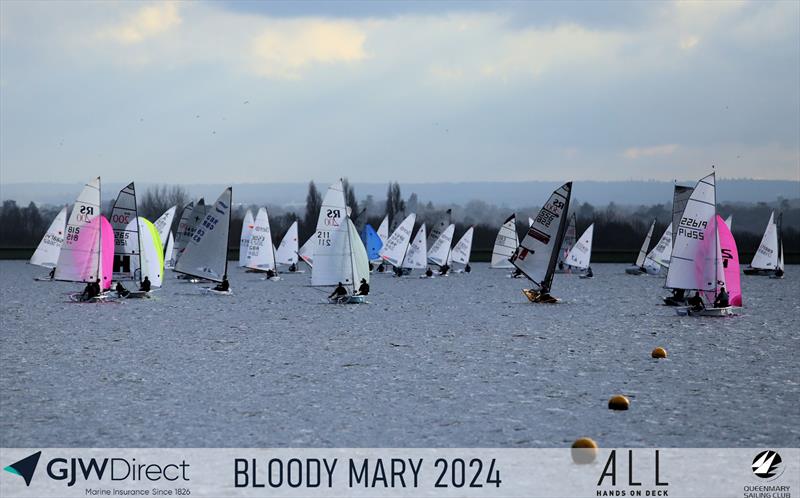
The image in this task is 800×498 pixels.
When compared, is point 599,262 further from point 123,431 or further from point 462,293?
point 123,431

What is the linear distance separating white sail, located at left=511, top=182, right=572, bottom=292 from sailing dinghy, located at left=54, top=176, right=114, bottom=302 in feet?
64.7

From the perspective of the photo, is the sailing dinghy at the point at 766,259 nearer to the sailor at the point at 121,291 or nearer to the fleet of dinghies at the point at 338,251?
the fleet of dinghies at the point at 338,251

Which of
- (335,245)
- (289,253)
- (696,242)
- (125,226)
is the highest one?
(696,242)

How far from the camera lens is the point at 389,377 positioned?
27.0m

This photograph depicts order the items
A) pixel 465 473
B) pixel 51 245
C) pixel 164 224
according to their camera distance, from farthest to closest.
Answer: pixel 51 245 → pixel 164 224 → pixel 465 473

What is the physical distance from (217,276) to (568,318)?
22399mm

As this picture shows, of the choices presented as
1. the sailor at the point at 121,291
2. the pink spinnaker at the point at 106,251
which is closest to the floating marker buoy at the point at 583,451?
the pink spinnaker at the point at 106,251

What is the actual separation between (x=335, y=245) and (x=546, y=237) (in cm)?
1040

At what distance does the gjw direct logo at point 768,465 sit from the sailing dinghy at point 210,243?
47.7m

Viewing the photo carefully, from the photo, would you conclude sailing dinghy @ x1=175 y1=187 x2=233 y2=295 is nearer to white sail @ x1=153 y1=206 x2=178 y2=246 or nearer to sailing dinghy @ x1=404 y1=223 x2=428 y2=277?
white sail @ x1=153 y1=206 x2=178 y2=246

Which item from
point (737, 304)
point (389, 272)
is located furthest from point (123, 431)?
point (389, 272)

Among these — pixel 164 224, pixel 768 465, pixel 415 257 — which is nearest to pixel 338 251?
pixel 164 224

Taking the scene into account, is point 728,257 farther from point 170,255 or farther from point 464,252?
point 464,252

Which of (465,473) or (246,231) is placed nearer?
(465,473)
